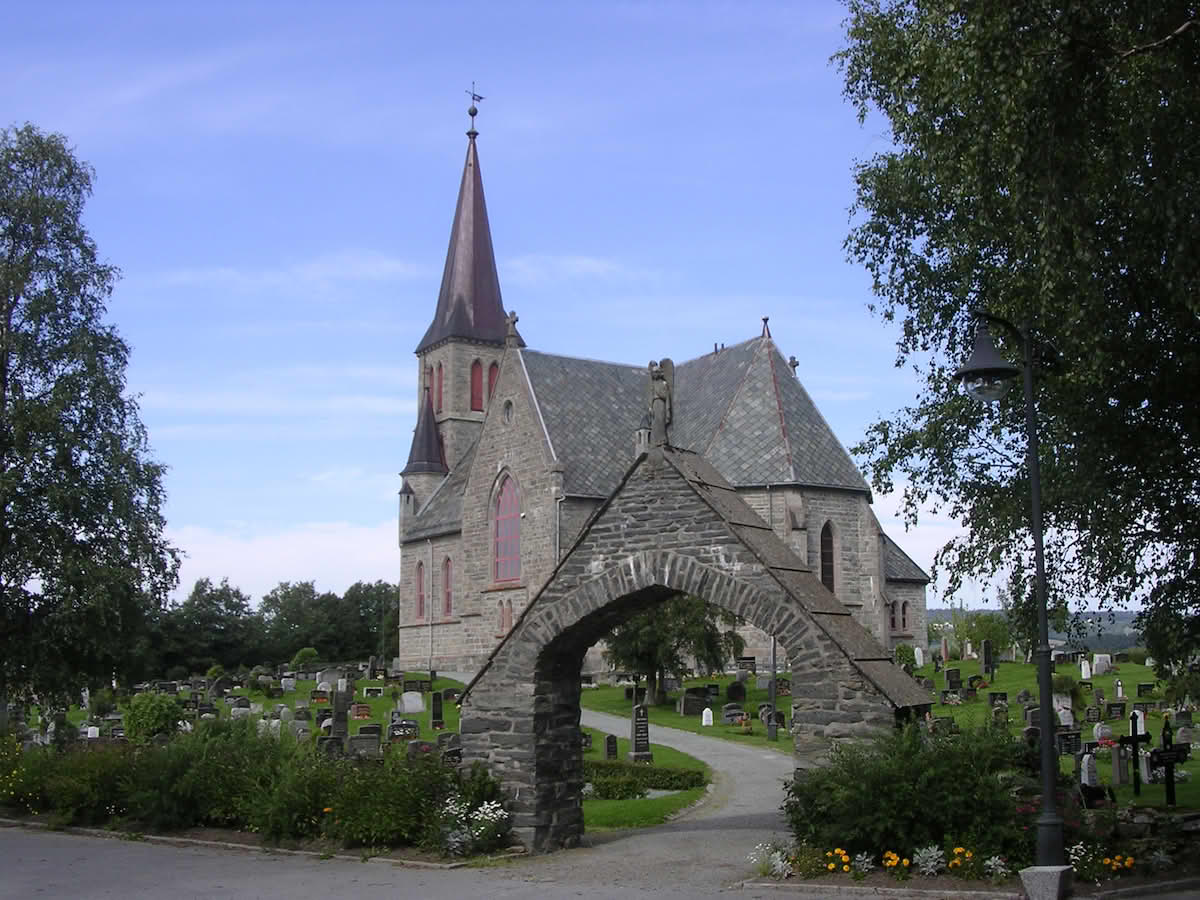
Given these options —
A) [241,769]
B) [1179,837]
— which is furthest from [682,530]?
[241,769]

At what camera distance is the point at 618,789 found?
21516 mm

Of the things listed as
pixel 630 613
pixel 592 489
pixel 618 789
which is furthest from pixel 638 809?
pixel 592 489

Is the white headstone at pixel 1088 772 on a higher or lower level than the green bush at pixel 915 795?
lower

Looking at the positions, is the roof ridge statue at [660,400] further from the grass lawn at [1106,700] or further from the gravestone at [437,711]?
the gravestone at [437,711]

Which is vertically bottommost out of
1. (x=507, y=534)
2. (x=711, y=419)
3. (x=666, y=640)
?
(x=666, y=640)

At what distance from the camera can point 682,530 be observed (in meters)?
14.5

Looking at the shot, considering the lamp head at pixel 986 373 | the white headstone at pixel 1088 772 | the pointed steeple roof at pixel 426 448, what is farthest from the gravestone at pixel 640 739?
the pointed steeple roof at pixel 426 448

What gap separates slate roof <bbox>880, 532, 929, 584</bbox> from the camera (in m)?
50.2

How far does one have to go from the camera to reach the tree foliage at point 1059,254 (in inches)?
437

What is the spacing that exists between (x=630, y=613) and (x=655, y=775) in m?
7.97

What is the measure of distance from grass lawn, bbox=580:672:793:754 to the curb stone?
15.2 metres

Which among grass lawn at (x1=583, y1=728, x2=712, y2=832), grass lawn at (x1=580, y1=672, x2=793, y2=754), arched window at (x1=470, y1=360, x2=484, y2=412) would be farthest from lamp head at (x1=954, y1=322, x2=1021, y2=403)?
arched window at (x1=470, y1=360, x2=484, y2=412)

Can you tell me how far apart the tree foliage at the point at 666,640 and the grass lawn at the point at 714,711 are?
127cm

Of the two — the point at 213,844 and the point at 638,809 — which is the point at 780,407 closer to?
the point at 638,809
